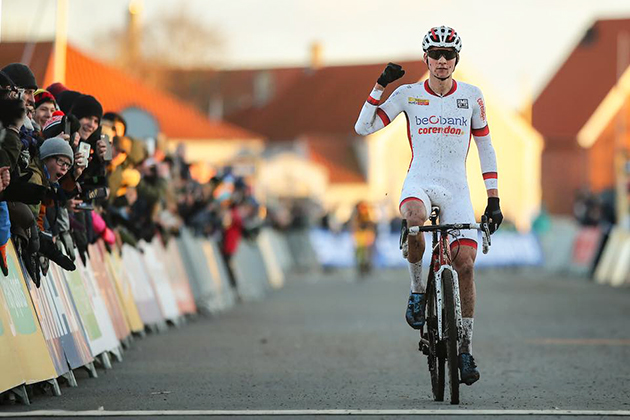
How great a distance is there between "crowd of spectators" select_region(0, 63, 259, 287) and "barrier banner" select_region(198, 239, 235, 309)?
1.33 meters

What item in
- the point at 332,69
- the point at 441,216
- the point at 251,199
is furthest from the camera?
the point at 332,69

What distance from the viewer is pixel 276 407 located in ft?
31.6

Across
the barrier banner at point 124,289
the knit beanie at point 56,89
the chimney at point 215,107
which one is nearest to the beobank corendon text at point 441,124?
the knit beanie at point 56,89

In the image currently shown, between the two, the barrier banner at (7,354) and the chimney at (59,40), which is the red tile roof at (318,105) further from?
the barrier banner at (7,354)

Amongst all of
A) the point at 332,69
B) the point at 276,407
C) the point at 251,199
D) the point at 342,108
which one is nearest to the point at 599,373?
the point at 276,407

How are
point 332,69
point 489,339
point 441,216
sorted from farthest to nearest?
point 332,69 < point 489,339 < point 441,216

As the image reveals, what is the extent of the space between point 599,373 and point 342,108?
87.1m

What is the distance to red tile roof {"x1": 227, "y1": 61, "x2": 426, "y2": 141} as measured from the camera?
98.2 m

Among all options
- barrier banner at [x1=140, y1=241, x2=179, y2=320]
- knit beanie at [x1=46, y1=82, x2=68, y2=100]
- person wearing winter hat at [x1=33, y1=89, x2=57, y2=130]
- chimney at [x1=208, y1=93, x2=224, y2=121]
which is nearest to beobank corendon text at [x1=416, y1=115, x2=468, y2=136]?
person wearing winter hat at [x1=33, y1=89, x2=57, y2=130]

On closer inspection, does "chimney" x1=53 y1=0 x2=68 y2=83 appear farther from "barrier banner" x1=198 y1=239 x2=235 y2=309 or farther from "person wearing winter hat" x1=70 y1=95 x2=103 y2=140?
"person wearing winter hat" x1=70 y1=95 x2=103 y2=140

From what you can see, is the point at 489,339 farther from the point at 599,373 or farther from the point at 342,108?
the point at 342,108

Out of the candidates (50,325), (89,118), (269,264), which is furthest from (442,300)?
(269,264)

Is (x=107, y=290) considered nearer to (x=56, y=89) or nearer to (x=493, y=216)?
(x=56, y=89)

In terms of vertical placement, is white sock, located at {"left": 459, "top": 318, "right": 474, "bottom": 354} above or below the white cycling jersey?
→ below
